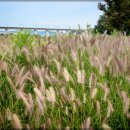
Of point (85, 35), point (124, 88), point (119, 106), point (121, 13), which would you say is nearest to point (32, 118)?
point (119, 106)

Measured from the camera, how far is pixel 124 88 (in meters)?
2.07

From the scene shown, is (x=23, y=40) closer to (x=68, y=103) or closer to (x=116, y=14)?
(x=68, y=103)

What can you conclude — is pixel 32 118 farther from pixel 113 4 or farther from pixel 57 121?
pixel 113 4

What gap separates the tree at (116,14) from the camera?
32906 mm

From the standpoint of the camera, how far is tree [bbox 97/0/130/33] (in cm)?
3291

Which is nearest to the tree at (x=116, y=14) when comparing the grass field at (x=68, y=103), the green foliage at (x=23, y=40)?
the green foliage at (x=23, y=40)

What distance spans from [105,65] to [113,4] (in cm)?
3205

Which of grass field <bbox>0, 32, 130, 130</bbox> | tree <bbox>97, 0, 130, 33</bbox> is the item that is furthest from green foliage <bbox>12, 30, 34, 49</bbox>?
tree <bbox>97, 0, 130, 33</bbox>

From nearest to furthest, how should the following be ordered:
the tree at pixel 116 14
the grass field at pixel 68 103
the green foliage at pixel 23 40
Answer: the grass field at pixel 68 103 → the green foliage at pixel 23 40 → the tree at pixel 116 14

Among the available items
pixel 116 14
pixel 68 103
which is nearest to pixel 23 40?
pixel 68 103

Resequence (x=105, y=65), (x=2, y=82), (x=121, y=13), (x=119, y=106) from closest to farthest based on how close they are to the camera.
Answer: (x=119, y=106) → (x=2, y=82) → (x=105, y=65) → (x=121, y=13)

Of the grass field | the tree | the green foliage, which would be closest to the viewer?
the grass field

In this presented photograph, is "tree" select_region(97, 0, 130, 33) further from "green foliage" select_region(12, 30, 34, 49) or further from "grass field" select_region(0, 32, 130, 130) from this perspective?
"grass field" select_region(0, 32, 130, 130)

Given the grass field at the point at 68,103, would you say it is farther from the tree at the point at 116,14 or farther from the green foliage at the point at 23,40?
the tree at the point at 116,14
